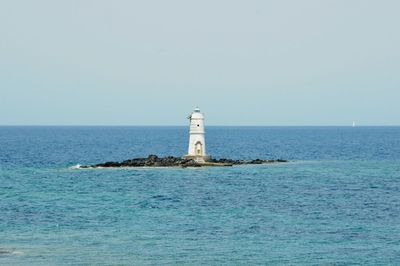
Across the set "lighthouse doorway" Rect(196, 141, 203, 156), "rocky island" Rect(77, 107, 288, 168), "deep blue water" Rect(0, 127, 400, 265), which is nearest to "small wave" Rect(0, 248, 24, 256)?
"deep blue water" Rect(0, 127, 400, 265)

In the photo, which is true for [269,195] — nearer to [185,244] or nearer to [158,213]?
[158,213]

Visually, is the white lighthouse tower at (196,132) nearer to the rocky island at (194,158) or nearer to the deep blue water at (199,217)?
the rocky island at (194,158)

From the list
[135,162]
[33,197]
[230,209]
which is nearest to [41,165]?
[135,162]

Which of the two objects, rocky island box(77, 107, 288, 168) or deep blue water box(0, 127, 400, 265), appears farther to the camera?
rocky island box(77, 107, 288, 168)

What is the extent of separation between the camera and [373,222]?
46.1 meters

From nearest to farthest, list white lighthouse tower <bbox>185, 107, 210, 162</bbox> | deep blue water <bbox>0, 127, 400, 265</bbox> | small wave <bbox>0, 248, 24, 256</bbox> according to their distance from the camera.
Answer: small wave <bbox>0, 248, 24, 256</bbox> < deep blue water <bbox>0, 127, 400, 265</bbox> < white lighthouse tower <bbox>185, 107, 210, 162</bbox>

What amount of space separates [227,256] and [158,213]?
15.3m

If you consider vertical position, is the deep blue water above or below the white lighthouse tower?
below

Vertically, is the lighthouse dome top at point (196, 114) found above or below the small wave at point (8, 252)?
above

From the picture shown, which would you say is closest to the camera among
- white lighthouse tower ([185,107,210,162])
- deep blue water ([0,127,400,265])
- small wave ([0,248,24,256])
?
small wave ([0,248,24,256])

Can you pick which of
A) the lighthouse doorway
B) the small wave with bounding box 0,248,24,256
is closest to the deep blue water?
the small wave with bounding box 0,248,24,256

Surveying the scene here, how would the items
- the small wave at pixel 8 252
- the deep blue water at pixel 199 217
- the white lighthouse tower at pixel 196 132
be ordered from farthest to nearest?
1. the white lighthouse tower at pixel 196 132
2. the deep blue water at pixel 199 217
3. the small wave at pixel 8 252

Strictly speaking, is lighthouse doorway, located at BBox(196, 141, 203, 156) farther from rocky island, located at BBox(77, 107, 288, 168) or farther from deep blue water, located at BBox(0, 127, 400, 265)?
deep blue water, located at BBox(0, 127, 400, 265)

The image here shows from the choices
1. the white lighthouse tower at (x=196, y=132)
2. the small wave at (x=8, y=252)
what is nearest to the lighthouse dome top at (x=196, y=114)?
the white lighthouse tower at (x=196, y=132)
